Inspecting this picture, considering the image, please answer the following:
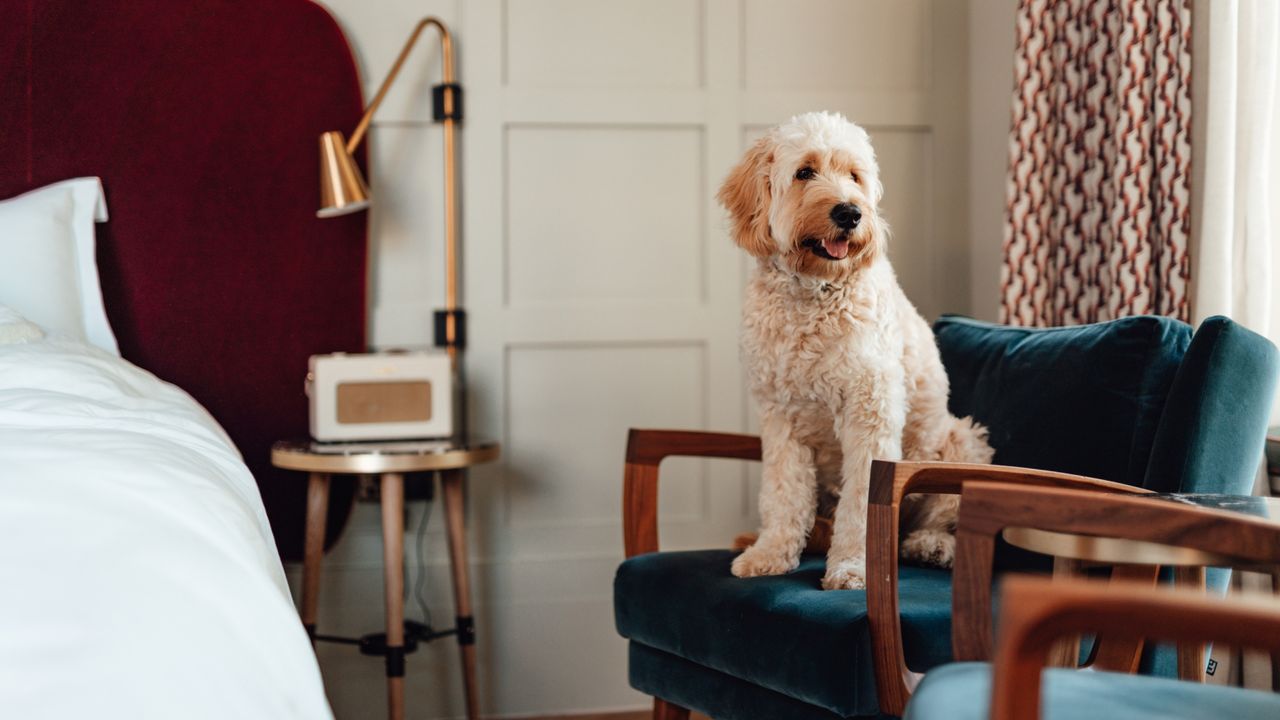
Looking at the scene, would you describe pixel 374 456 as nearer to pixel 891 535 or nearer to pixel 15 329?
pixel 15 329

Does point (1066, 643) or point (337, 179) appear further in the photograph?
point (337, 179)

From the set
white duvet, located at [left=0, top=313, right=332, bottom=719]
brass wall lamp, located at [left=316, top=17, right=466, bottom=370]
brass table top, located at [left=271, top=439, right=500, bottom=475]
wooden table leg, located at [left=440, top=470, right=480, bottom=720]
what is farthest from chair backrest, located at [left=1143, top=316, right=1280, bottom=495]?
brass wall lamp, located at [left=316, top=17, right=466, bottom=370]

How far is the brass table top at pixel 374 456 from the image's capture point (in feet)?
7.51

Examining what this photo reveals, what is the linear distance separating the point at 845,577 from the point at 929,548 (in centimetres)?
26

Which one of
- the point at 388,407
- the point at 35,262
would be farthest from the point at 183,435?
the point at 35,262

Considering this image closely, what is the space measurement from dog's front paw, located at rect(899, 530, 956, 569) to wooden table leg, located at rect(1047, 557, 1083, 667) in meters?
0.38

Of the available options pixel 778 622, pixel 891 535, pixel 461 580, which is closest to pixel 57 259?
pixel 461 580

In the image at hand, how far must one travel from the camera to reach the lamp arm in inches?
102

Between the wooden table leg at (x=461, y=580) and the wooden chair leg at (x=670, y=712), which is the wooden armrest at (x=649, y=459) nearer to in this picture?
the wooden chair leg at (x=670, y=712)

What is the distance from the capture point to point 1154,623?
0.69 meters

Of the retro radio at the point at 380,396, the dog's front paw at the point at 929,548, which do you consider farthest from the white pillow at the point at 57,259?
the dog's front paw at the point at 929,548

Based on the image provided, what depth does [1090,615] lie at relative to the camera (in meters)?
0.70

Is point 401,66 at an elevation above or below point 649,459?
above

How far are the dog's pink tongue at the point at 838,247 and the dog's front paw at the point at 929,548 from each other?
527 millimetres
